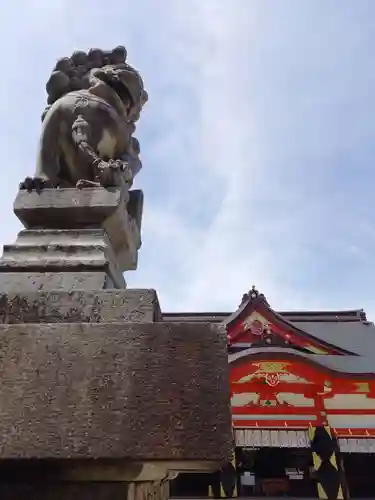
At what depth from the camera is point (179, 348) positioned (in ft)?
3.83

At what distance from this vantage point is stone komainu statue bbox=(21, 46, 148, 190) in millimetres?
2066

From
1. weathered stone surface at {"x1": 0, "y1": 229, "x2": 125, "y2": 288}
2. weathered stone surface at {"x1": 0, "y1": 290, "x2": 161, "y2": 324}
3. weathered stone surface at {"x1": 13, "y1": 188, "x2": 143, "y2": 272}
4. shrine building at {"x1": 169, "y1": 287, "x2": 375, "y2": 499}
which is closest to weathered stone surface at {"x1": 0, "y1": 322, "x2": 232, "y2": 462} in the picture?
weathered stone surface at {"x1": 0, "y1": 290, "x2": 161, "y2": 324}

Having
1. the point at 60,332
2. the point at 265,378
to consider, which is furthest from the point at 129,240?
the point at 265,378

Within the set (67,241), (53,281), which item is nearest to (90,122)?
(67,241)

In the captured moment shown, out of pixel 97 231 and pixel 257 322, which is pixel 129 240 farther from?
pixel 257 322

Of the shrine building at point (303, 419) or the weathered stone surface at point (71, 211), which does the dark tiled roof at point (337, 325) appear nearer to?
the shrine building at point (303, 419)

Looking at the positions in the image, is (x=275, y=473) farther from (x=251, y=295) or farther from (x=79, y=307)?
(x=79, y=307)

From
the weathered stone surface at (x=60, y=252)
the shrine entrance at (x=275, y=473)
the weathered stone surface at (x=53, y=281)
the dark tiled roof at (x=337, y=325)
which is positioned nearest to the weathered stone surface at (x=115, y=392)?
the weathered stone surface at (x=53, y=281)

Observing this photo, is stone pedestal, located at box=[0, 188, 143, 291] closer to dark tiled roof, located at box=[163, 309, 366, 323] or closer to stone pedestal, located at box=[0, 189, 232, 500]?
stone pedestal, located at box=[0, 189, 232, 500]

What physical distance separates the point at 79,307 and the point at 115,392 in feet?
1.26

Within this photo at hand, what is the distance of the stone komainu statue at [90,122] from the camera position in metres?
2.07

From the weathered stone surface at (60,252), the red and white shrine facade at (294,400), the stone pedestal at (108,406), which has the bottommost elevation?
the stone pedestal at (108,406)

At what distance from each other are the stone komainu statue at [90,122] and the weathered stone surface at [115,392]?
3.17 ft

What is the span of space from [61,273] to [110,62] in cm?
151
